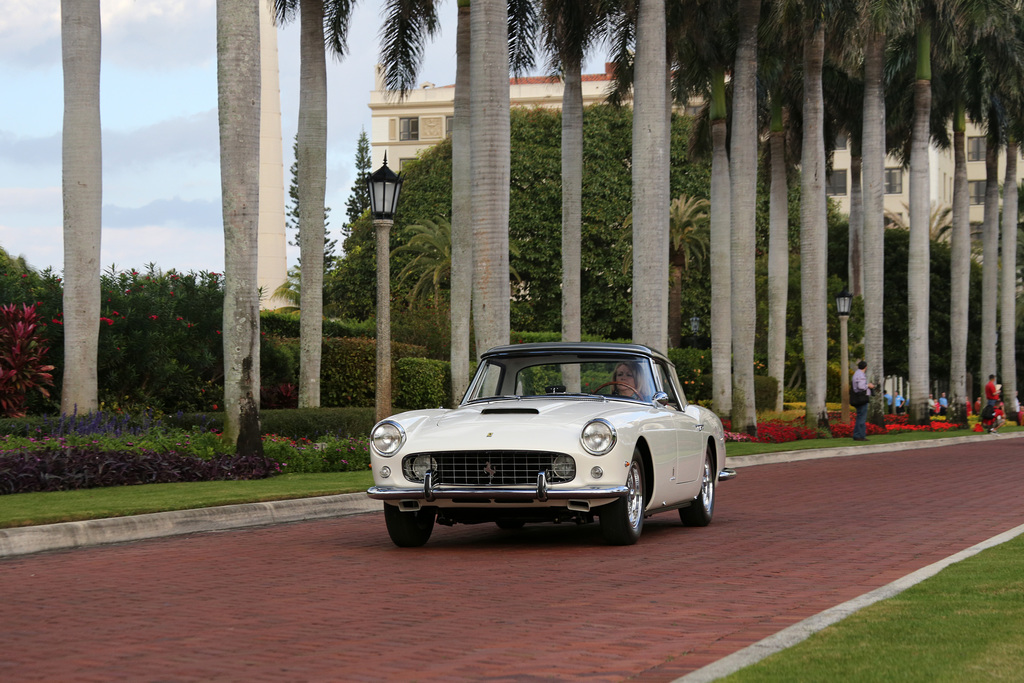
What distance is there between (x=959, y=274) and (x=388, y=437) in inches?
1663

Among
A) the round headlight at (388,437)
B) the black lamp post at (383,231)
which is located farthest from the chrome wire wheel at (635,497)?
the black lamp post at (383,231)

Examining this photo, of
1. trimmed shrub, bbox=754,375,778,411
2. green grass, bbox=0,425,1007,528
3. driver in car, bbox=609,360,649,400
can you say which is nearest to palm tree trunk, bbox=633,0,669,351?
green grass, bbox=0,425,1007,528

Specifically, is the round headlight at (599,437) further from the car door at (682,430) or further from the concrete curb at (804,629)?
the concrete curb at (804,629)

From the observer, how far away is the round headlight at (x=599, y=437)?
9922mm

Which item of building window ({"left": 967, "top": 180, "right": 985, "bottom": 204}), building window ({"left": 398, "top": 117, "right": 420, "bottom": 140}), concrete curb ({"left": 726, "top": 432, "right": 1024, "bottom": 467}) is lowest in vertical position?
concrete curb ({"left": 726, "top": 432, "right": 1024, "bottom": 467})

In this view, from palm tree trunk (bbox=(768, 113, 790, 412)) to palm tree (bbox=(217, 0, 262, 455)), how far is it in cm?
2483

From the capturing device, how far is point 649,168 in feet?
82.0

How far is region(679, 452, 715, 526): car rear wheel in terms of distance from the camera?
12.2m

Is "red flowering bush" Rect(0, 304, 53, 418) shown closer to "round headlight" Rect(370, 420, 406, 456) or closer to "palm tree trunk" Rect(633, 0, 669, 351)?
"round headlight" Rect(370, 420, 406, 456)

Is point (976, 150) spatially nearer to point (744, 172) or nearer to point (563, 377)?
point (744, 172)

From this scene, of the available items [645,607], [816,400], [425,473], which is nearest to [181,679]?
[645,607]

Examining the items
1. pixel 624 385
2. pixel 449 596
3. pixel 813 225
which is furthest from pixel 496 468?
pixel 813 225

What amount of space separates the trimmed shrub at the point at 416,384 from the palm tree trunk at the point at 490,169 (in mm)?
10666

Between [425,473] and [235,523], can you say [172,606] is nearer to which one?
[425,473]
